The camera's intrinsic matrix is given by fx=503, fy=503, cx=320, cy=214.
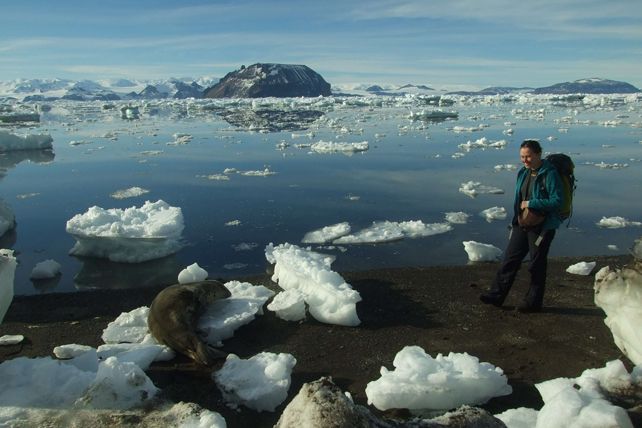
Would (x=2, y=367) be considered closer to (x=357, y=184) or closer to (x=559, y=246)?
(x=559, y=246)

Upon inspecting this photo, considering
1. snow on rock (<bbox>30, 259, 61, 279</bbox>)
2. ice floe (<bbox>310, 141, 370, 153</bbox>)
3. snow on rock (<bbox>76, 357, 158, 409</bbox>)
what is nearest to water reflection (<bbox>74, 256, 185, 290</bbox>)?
snow on rock (<bbox>30, 259, 61, 279</bbox>)

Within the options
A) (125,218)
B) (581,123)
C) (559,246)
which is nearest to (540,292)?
(559,246)

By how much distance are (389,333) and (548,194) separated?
1789 mm

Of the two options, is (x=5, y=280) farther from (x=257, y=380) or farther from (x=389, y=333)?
(x=389, y=333)

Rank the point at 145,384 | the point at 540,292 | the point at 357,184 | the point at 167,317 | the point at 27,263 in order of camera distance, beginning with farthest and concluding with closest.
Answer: the point at 357,184, the point at 27,263, the point at 540,292, the point at 167,317, the point at 145,384

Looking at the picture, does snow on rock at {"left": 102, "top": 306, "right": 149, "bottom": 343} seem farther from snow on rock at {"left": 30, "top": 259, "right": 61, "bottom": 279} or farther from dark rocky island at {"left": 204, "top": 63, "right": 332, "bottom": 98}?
dark rocky island at {"left": 204, "top": 63, "right": 332, "bottom": 98}

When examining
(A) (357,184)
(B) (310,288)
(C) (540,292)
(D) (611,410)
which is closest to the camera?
(D) (611,410)

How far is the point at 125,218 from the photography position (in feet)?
24.8

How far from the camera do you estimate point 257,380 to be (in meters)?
3.34

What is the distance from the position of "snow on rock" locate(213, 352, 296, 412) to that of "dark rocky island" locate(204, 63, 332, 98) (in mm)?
106601

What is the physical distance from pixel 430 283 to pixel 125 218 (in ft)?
15.2

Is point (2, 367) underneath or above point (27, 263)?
above

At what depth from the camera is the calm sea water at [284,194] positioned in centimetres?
704

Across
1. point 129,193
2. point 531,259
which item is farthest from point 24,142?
point 531,259
